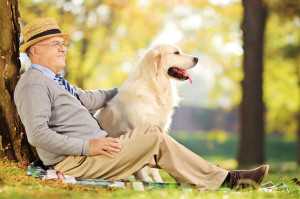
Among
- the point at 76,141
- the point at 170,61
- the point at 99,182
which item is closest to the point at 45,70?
the point at 76,141

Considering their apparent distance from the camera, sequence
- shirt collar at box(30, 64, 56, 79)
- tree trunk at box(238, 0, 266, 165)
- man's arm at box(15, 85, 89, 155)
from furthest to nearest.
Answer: tree trunk at box(238, 0, 266, 165), shirt collar at box(30, 64, 56, 79), man's arm at box(15, 85, 89, 155)

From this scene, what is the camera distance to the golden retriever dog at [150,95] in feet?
13.7

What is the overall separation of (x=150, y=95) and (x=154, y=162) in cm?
118

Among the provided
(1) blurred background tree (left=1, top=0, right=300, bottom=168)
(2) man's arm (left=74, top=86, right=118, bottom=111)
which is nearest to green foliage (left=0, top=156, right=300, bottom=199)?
(2) man's arm (left=74, top=86, right=118, bottom=111)

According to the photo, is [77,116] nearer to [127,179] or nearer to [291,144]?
[127,179]

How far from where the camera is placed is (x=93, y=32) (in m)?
14.9

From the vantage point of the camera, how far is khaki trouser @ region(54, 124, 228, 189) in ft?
10.3

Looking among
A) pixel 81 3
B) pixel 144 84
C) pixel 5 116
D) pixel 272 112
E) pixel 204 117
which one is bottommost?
pixel 204 117

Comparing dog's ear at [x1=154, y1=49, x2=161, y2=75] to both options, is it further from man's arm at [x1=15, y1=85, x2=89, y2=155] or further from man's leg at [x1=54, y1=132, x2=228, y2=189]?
man's arm at [x1=15, y1=85, x2=89, y2=155]

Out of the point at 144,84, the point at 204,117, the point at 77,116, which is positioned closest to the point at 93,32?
the point at 144,84

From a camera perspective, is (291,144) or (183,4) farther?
(291,144)

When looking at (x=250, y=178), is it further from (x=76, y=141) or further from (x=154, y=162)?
(x=76, y=141)

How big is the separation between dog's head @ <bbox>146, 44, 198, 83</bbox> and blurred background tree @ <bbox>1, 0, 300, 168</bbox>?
8.38m

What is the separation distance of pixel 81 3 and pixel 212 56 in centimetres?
536
